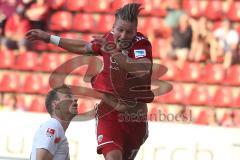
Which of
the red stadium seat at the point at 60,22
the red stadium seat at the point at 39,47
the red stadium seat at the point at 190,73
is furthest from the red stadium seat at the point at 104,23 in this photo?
the red stadium seat at the point at 190,73

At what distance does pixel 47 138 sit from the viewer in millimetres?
5145

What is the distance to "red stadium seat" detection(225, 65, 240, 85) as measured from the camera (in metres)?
11.5

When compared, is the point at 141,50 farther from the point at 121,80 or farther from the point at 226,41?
the point at 226,41

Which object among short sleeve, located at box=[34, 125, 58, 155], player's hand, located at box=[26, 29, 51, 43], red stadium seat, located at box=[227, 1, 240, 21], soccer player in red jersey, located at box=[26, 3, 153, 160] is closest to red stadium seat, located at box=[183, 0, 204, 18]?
red stadium seat, located at box=[227, 1, 240, 21]

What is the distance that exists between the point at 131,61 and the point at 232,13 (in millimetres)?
6805

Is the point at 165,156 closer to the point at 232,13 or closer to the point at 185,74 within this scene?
the point at 185,74

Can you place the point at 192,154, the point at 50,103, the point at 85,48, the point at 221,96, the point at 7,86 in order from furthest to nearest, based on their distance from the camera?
the point at 7,86
the point at 221,96
the point at 192,154
the point at 85,48
the point at 50,103

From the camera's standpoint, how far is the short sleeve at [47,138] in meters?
5.11

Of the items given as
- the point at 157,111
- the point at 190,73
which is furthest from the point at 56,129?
the point at 190,73

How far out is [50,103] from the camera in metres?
5.40

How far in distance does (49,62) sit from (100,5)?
1.46 m

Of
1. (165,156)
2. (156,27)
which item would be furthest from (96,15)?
(165,156)

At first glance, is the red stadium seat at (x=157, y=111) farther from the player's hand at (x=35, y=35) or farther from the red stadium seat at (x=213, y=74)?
the player's hand at (x=35, y=35)

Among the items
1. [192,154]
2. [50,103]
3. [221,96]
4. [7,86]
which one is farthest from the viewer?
[7,86]
